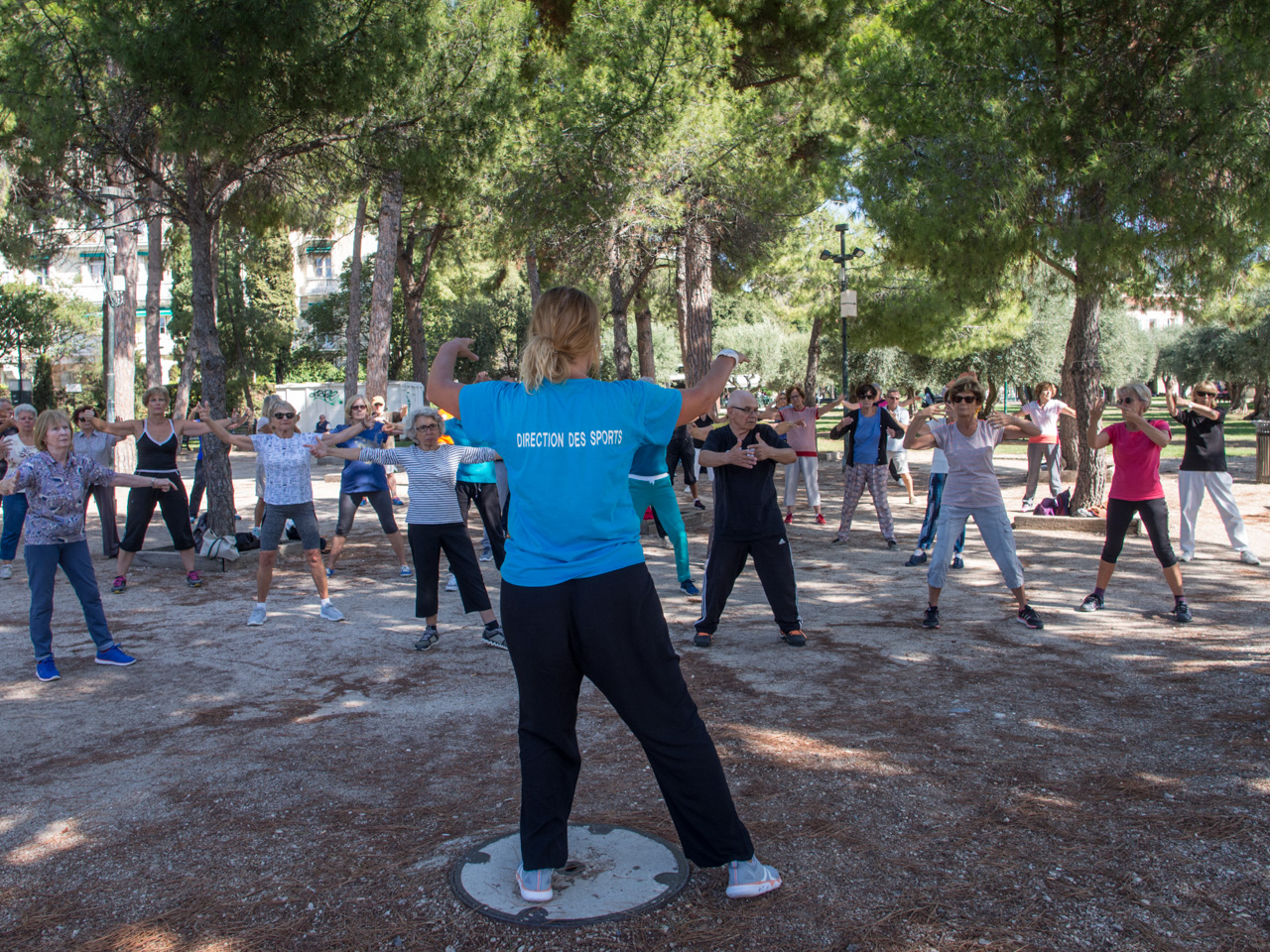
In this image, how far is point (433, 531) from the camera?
666cm

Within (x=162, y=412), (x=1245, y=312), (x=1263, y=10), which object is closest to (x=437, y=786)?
(x=162, y=412)

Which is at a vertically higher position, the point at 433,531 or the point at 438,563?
the point at 433,531

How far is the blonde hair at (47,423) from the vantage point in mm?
6242

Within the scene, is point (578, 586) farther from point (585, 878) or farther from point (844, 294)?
point (844, 294)

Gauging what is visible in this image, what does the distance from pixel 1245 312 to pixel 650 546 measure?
18.9 metres

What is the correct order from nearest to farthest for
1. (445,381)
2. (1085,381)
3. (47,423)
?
(445,381)
(47,423)
(1085,381)

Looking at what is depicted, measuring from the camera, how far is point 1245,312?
2270cm

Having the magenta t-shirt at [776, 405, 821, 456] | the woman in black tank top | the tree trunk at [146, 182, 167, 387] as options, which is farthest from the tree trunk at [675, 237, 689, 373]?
the tree trunk at [146, 182, 167, 387]

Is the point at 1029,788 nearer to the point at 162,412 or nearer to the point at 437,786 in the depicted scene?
the point at 437,786

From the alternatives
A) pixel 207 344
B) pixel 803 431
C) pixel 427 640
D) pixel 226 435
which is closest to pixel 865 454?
pixel 803 431

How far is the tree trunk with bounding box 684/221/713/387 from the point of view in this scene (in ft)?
53.4

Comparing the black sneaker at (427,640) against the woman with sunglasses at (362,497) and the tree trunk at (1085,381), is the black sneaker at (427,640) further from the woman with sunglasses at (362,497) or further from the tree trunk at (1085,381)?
the tree trunk at (1085,381)

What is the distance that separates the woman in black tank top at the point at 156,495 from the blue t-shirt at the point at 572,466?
22.8 ft

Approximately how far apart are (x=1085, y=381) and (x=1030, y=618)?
20.8ft
